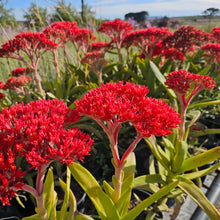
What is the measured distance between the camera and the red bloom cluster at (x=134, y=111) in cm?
75

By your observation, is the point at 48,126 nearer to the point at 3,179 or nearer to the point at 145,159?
the point at 3,179

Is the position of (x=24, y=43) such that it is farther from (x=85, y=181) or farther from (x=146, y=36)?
(x=85, y=181)

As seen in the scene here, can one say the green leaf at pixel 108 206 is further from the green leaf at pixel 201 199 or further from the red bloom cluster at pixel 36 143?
the green leaf at pixel 201 199

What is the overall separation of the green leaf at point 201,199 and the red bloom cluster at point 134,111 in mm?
461

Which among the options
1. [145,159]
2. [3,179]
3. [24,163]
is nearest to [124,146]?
[145,159]

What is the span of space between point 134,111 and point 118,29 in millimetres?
1821

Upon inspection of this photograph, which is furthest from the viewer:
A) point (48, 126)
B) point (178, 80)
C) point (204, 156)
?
point (178, 80)

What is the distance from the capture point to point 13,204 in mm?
1260

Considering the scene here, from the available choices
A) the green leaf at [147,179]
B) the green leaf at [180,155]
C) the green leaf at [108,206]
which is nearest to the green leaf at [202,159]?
the green leaf at [180,155]

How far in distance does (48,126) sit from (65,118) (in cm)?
10

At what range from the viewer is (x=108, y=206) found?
2.52 feet

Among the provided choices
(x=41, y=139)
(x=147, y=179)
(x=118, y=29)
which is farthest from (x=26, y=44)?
(x=147, y=179)

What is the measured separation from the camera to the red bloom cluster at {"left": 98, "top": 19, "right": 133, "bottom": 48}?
2.31 m

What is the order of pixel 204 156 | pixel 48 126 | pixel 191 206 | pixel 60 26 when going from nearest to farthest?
pixel 48 126
pixel 204 156
pixel 191 206
pixel 60 26
